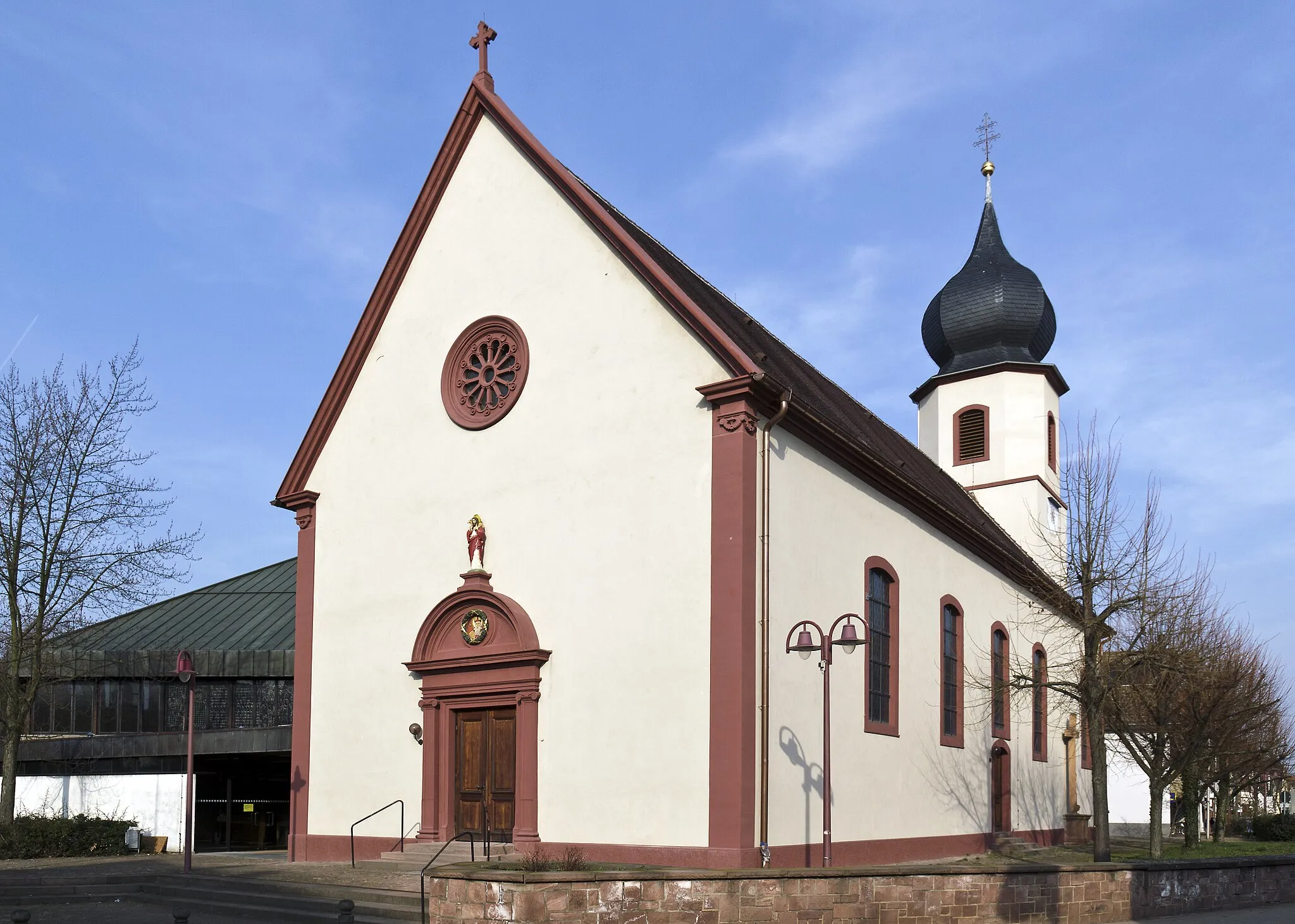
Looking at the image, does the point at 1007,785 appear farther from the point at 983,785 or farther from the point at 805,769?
the point at 805,769

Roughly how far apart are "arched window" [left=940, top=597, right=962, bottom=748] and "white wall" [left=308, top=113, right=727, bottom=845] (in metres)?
8.61

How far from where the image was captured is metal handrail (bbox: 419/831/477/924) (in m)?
14.2

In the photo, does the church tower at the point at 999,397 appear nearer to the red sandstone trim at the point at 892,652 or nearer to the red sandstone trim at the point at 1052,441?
the red sandstone trim at the point at 1052,441

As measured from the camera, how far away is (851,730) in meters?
20.3

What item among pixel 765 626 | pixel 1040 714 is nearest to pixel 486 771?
pixel 765 626

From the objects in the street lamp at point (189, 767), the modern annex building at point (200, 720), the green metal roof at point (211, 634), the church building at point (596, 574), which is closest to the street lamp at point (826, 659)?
the church building at point (596, 574)

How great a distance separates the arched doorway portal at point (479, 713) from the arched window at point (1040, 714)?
1571 cm

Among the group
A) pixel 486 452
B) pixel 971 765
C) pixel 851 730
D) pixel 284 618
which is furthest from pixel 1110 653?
pixel 284 618

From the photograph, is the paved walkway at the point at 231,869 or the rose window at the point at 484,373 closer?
the paved walkway at the point at 231,869

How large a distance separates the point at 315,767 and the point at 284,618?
12.2 m

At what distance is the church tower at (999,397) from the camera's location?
121 ft

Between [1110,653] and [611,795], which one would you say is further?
[1110,653]

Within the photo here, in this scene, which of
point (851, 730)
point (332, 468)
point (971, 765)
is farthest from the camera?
point (971, 765)

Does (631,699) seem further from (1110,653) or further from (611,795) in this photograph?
(1110,653)
